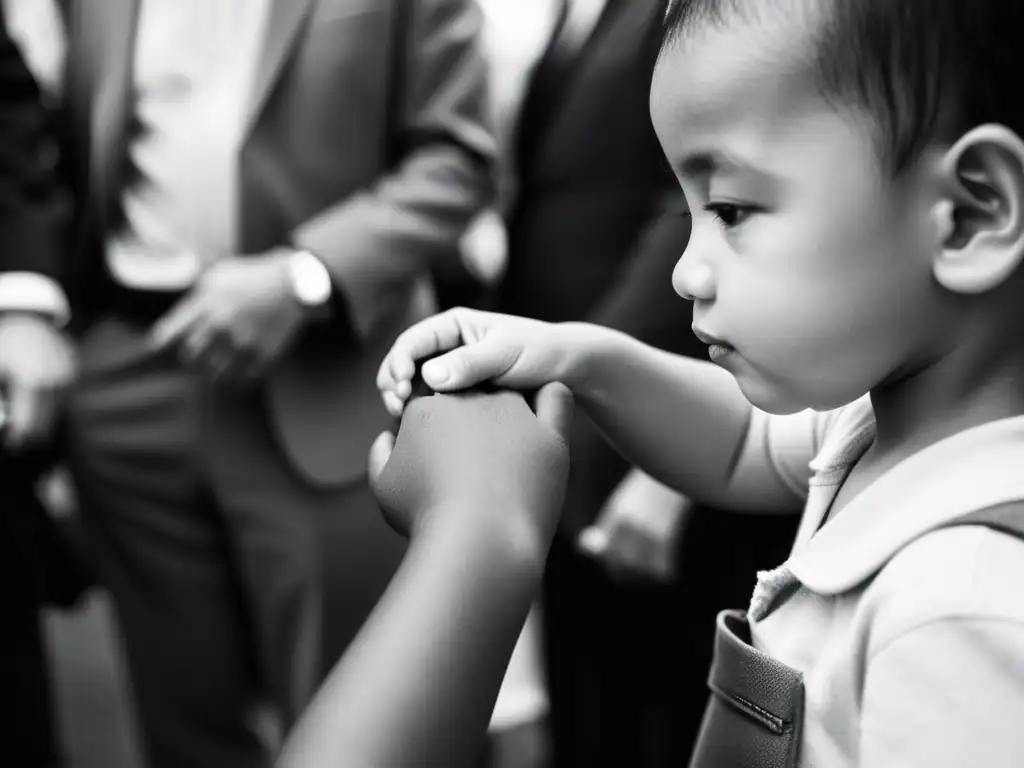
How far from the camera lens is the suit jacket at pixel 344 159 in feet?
3.74

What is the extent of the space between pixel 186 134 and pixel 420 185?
24 centimetres

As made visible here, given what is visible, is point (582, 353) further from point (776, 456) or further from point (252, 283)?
point (252, 283)

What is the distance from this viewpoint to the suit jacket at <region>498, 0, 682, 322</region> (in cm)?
106

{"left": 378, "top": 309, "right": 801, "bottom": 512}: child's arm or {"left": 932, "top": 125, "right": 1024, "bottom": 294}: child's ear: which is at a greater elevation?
{"left": 932, "top": 125, "right": 1024, "bottom": 294}: child's ear

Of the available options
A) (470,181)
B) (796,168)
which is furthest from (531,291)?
(796,168)

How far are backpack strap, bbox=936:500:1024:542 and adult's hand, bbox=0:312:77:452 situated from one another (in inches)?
39.3

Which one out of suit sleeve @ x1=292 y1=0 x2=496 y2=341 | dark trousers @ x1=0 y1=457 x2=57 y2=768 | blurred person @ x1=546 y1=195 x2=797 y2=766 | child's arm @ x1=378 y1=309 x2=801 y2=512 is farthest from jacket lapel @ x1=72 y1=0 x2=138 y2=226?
child's arm @ x1=378 y1=309 x2=801 y2=512

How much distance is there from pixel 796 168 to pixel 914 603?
174mm

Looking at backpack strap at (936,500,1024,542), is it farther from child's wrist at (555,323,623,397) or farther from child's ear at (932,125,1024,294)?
child's wrist at (555,323,623,397)

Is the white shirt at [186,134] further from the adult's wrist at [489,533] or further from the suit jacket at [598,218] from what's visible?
the adult's wrist at [489,533]

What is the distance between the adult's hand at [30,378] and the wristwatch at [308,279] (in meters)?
0.29

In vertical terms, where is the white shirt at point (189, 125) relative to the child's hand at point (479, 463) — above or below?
below

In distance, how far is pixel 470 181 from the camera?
1.21 meters

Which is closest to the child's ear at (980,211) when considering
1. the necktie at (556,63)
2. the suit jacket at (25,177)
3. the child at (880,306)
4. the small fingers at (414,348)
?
the child at (880,306)
